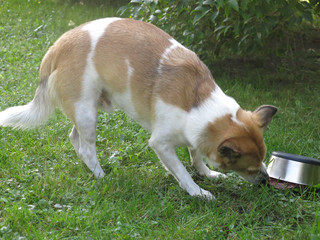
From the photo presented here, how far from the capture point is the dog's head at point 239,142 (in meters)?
3.22

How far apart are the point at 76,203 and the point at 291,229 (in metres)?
1.64

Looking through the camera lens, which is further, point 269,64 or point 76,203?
point 269,64

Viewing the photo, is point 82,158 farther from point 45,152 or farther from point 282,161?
point 282,161

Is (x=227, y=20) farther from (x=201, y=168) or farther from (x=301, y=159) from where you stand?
(x=301, y=159)

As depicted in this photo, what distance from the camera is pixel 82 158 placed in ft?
13.4

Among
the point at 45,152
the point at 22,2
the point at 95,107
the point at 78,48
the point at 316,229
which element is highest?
the point at 78,48

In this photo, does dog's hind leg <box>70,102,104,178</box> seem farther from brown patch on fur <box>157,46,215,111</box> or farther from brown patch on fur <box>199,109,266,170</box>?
brown patch on fur <box>199,109,266,170</box>

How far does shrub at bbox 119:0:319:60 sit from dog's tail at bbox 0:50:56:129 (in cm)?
136

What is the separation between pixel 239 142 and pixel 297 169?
2.40 ft

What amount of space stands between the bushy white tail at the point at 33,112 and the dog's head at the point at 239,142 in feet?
5.05

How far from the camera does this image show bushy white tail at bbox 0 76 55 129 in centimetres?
397

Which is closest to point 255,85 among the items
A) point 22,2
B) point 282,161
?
point 282,161

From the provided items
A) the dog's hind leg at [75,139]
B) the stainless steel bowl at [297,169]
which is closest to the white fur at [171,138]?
the stainless steel bowl at [297,169]

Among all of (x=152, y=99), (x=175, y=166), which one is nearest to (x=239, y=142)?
(x=175, y=166)
